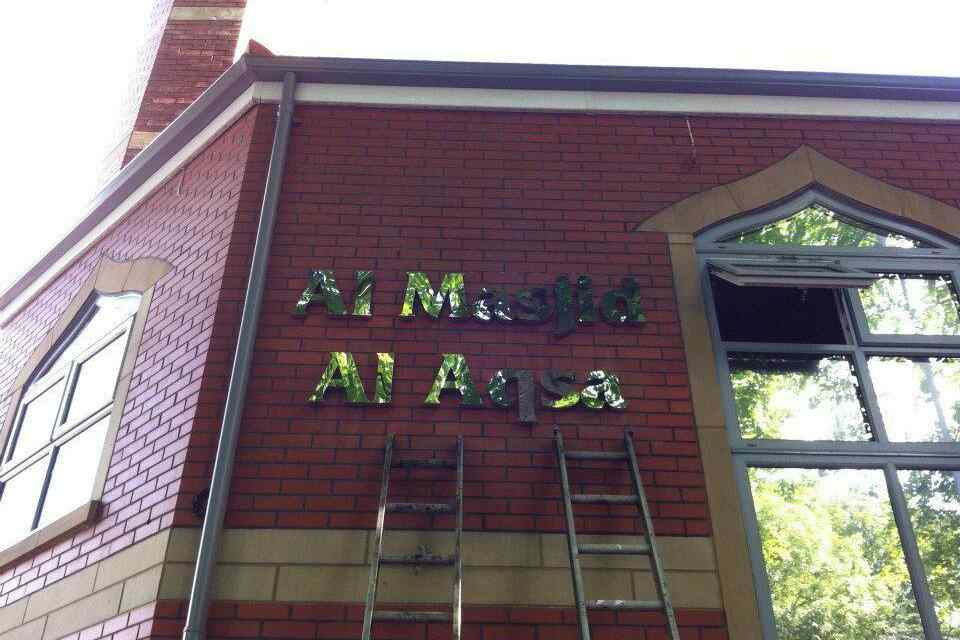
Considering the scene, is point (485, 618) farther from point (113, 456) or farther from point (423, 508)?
point (113, 456)

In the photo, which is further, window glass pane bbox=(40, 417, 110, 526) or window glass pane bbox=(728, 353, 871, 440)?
window glass pane bbox=(40, 417, 110, 526)

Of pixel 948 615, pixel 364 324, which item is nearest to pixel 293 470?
pixel 364 324

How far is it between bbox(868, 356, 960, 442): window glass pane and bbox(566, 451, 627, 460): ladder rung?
1.71 metres

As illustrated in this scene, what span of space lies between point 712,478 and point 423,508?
1.64 metres

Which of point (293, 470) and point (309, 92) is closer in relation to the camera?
point (293, 470)

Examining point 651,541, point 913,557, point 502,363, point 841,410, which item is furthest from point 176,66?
point 913,557

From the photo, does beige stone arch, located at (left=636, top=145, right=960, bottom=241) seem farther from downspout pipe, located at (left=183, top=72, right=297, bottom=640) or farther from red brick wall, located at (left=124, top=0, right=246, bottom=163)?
red brick wall, located at (left=124, top=0, right=246, bottom=163)

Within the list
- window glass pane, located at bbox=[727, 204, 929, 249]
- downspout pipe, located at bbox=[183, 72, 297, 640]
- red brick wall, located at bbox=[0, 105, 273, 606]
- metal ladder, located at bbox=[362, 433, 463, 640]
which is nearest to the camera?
metal ladder, located at bbox=[362, 433, 463, 640]

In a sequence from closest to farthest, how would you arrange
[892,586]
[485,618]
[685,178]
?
1. [485,618]
2. [892,586]
3. [685,178]

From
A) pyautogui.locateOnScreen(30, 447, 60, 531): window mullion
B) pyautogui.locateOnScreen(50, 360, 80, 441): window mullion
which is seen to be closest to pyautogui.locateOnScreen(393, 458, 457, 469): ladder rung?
pyautogui.locateOnScreen(30, 447, 60, 531): window mullion

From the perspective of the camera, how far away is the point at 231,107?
626 centimetres

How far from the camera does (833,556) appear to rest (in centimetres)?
443

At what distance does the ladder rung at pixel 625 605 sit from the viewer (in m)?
3.76

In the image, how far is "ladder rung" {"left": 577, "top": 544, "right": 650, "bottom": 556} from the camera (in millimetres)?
4043
